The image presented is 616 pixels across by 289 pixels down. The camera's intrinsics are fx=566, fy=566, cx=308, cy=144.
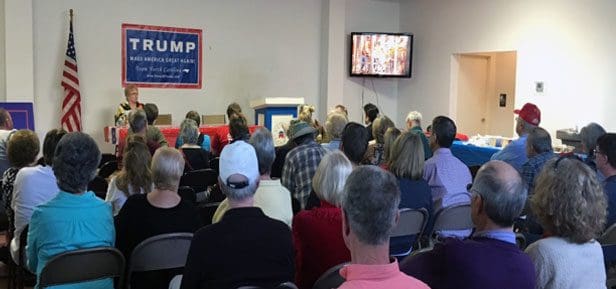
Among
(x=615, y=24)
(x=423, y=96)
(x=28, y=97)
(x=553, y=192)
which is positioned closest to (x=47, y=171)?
(x=553, y=192)

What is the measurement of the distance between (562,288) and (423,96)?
947 centimetres

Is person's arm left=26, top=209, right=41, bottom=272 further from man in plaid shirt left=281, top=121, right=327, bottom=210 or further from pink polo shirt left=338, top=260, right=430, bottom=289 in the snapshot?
man in plaid shirt left=281, top=121, right=327, bottom=210

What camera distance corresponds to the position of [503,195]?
6.64 ft

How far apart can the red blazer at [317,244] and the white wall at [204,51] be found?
22.7 feet

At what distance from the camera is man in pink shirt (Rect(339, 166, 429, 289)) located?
1529 millimetres

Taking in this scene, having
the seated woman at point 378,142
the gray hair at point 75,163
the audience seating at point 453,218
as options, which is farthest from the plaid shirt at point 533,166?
the gray hair at point 75,163

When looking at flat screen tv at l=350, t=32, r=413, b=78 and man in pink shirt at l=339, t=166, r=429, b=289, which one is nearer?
man in pink shirt at l=339, t=166, r=429, b=289

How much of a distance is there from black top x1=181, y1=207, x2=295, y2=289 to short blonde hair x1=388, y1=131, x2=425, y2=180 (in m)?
1.65

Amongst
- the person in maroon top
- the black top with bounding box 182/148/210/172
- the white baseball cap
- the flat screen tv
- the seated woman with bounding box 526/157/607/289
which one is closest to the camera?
the seated woman with bounding box 526/157/607/289

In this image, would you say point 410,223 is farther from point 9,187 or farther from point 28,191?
point 9,187

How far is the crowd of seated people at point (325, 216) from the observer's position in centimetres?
191

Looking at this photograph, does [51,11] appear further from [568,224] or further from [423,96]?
[568,224]

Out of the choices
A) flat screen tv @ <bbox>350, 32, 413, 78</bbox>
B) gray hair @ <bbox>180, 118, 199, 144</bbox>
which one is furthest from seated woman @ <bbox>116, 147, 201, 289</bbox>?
flat screen tv @ <bbox>350, 32, 413, 78</bbox>

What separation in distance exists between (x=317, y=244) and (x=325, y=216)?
0.43 ft
